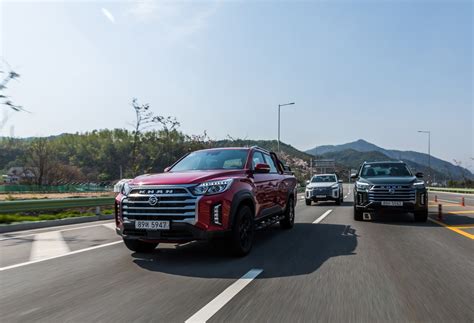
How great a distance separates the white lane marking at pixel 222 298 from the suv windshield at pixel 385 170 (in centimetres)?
867

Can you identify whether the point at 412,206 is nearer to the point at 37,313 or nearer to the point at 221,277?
the point at 221,277

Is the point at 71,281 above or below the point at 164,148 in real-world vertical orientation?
below

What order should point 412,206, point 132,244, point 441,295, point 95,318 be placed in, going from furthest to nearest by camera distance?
point 412,206 → point 132,244 → point 441,295 → point 95,318

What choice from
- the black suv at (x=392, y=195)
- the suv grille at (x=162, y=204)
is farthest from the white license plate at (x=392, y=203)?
the suv grille at (x=162, y=204)

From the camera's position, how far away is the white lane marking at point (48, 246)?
23.1 feet

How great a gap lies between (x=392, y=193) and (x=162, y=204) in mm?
7744

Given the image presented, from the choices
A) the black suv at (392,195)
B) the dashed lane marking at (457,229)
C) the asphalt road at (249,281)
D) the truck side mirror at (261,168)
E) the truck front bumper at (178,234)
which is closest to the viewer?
the asphalt road at (249,281)

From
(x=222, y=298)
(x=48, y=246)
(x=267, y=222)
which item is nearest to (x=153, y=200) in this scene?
(x=222, y=298)

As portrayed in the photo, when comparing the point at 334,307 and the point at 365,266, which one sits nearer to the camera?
the point at 334,307

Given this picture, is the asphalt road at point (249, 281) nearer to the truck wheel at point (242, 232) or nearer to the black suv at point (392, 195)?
the truck wheel at point (242, 232)

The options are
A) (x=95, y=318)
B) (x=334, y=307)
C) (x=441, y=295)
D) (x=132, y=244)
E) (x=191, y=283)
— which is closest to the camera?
(x=95, y=318)

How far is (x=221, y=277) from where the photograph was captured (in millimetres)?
5203

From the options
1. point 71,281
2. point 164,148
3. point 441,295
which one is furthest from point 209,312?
point 164,148

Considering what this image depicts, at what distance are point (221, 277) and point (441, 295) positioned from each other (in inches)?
101
